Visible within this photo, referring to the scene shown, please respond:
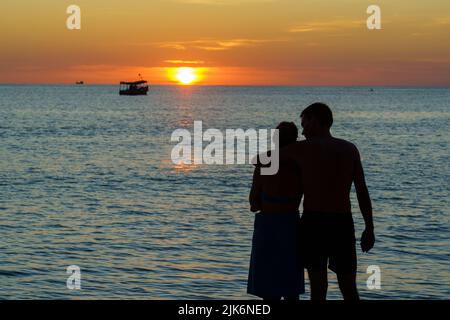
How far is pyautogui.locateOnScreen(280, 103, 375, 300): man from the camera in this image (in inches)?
243

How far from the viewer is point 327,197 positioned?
6.20 m

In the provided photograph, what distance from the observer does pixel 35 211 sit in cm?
2577

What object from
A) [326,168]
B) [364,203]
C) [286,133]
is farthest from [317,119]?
[364,203]

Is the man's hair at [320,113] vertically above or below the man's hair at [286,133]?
above

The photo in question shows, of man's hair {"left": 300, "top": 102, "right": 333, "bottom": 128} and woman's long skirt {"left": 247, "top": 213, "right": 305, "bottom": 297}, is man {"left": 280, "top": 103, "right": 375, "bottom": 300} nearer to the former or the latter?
man's hair {"left": 300, "top": 102, "right": 333, "bottom": 128}

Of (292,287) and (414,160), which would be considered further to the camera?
(414,160)

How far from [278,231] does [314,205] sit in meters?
0.53

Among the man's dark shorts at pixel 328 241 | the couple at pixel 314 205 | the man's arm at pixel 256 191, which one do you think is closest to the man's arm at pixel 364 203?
the couple at pixel 314 205

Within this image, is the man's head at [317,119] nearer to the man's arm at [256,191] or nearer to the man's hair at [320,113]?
the man's hair at [320,113]

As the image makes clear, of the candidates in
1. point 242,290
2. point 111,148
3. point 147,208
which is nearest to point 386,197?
point 147,208

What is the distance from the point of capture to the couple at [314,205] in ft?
20.3

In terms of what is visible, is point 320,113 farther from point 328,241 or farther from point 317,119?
point 328,241

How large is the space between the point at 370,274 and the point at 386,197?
13.2m
